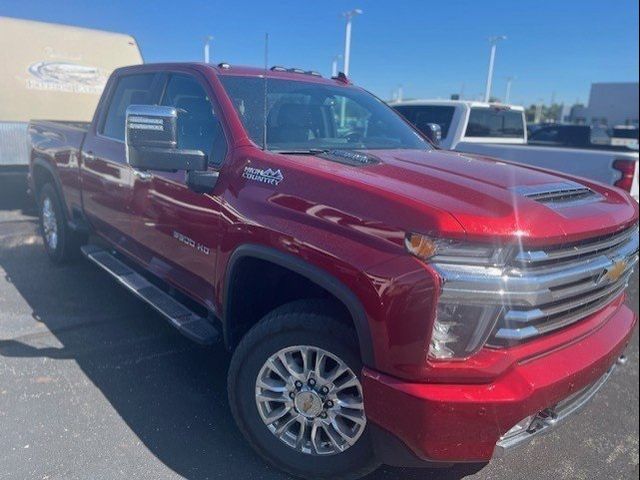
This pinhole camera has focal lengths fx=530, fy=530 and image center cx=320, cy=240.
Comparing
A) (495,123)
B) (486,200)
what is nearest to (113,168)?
(486,200)

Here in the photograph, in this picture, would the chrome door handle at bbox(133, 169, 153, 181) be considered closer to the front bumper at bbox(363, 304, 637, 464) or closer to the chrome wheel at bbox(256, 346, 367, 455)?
the chrome wheel at bbox(256, 346, 367, 455)

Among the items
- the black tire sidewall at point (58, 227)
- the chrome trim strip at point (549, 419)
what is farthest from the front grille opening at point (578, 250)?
the black tire sidewall at point (58, 227)

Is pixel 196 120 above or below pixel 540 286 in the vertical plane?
above

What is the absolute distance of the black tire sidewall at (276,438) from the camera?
2.36 metres

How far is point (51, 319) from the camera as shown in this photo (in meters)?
4.29

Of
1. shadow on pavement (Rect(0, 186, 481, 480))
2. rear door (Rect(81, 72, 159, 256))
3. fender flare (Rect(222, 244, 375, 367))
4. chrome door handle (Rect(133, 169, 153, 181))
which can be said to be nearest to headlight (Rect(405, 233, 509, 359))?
fender flare (Rect(222, 244, 375, 367))

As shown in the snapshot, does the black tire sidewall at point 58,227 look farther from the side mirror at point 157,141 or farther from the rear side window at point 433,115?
the rear side window at point 433,115

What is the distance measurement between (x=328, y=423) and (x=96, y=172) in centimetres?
301

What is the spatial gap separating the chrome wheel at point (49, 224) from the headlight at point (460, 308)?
4.59 meters

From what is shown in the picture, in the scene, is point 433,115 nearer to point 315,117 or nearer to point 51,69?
point 315,117

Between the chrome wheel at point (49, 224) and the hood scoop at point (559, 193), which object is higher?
the hood scoop at point (559, 193)

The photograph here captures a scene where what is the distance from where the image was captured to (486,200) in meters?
2.19

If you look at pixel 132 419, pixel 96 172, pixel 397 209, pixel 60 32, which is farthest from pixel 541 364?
pixel 60 32

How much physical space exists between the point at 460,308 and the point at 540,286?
0.34 m
